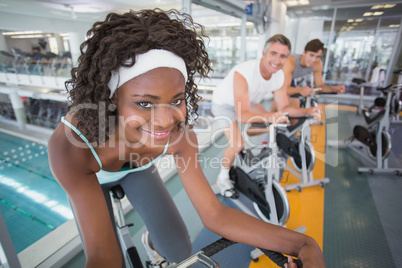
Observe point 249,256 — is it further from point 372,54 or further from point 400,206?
point 372,54

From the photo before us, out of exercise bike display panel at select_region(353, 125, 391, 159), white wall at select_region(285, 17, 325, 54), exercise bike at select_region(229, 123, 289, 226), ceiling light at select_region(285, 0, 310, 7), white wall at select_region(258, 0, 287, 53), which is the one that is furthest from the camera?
white wall at select_region(285, 17, 325, 54)

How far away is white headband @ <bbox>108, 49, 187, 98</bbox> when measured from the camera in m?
0.73

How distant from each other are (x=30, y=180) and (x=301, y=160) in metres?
3.57

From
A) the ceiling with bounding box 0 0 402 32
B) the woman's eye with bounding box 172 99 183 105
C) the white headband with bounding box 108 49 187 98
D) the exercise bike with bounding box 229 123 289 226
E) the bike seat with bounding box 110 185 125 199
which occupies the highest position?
the ceiling with bounding box 0 0 402 32

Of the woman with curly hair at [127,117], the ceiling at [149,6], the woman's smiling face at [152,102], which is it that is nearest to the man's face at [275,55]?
the ceiling at [149,6]

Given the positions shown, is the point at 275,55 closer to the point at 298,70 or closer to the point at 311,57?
the point at 311,57

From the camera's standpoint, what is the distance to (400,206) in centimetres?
229

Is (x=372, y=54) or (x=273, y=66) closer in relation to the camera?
(x=273, y=66)

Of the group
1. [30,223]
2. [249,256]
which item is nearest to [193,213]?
[249,256]

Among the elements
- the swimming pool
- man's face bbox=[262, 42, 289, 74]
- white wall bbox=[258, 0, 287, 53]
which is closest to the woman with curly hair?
man's face bbox=[262, 42, 289, 74]

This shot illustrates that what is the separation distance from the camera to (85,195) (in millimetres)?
836

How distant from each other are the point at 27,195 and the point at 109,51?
9.57ft

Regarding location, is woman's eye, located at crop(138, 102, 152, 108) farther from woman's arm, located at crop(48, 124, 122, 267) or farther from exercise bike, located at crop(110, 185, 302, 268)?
exercise bike, located at crop(110, 185, 302, 268)

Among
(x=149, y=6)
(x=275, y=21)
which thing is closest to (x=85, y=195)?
(x=149, y=6)
